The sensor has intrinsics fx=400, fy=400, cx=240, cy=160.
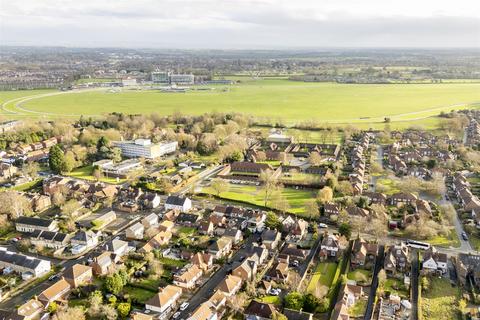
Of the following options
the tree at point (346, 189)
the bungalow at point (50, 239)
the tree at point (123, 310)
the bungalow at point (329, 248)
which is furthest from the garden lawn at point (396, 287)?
the bungalow at point (50, 239)

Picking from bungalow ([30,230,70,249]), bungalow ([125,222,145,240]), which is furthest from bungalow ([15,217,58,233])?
bungalow ([125,222,145,240])

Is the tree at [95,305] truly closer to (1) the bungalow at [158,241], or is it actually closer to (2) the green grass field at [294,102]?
(1) the bungalow at [158,241]

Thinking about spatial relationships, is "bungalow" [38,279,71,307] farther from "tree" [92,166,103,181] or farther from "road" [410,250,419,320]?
"tree" [92,166,103,181]

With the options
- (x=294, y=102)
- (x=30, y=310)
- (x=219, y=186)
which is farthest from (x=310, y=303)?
(x=294, y=102)

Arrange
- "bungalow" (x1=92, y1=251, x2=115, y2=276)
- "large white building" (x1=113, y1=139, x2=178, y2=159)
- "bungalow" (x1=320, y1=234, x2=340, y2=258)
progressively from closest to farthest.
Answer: "bungalow" (x1=92, y1=251, x2=115, y2=276) < "bungalow" (x1=320, y1=234, x2=340, y2=258) < "large white building" (x1=113, y1=139, x2=178, y2=159)

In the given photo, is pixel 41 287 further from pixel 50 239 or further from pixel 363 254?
pixel 363 254

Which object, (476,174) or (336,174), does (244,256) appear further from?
(476,174)

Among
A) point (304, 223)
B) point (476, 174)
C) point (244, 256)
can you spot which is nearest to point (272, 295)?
point (244, 256)
